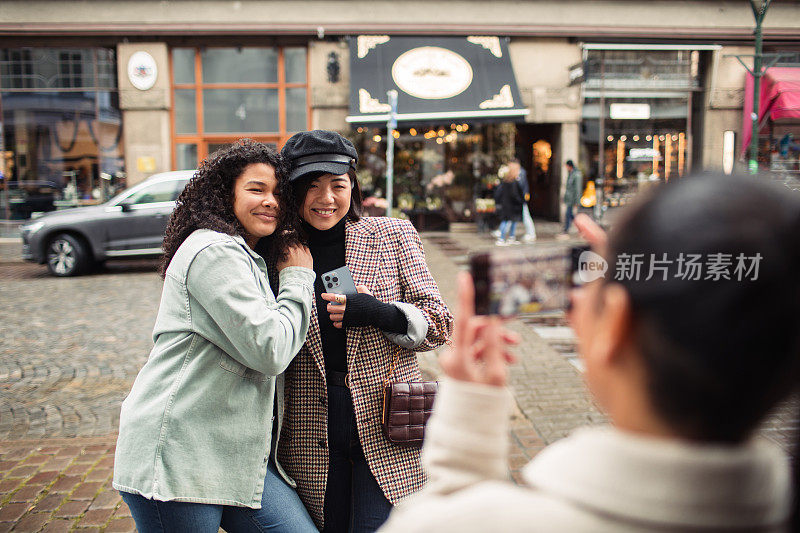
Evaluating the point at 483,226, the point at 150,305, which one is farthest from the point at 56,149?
the point at 483,226

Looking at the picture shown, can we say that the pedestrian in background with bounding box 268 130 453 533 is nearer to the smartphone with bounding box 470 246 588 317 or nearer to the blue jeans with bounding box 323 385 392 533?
the blue jeans with bounding box 323 385 392 533

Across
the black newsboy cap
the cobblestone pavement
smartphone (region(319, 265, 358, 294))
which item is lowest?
the cobblestone pavement

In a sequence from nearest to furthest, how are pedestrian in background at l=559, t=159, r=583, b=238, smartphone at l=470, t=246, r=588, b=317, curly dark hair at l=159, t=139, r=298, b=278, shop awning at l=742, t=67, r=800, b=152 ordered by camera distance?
smartphone at l=470, t=246, r=588, b=317 < curly dark hair at l=159, t=139, r=298, b=278 < pedestrian in background at l=559, t=159, r=583, b=238 < shop awning at l=742, t=67, r=800, b=152

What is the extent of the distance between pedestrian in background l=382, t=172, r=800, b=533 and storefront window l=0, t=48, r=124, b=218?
59.2 ft

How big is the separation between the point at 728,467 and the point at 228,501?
157cm

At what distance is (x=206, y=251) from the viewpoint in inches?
74.9

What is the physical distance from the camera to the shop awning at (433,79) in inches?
634

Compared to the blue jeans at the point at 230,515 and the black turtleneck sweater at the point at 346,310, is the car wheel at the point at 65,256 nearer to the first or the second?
the black turtleneck sweater at the point at 346,310

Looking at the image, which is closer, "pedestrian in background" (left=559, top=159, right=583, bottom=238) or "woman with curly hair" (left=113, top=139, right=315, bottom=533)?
"woman with curly hair" (left=113, top=139, right=315, bottom=533)

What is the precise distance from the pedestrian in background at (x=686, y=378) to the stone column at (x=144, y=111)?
1755cm

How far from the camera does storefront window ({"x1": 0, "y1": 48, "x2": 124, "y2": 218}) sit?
54.4ft

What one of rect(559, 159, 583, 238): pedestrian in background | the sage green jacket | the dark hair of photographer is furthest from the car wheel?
the dark hair of photographer

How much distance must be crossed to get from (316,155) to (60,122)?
1710 cm

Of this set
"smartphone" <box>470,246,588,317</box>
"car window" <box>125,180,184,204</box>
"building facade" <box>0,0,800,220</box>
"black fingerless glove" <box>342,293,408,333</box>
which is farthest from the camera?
"building facade" <box>0,0,800,220</box>
